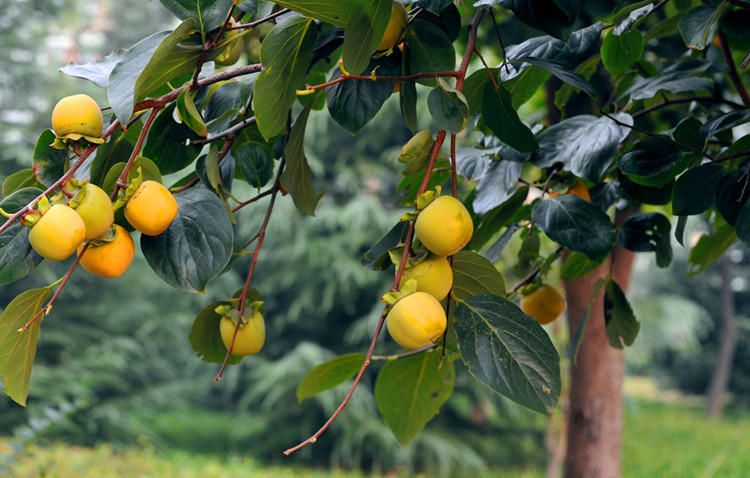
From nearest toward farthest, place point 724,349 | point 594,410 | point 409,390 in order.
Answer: point 409,390 < point 594,410 < point 724,349

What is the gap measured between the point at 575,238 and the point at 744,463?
423cm

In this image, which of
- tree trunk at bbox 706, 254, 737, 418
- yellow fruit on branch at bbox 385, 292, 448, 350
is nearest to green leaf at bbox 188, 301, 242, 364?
yellow fruit on branch at bbox 385, 292, 448, 350

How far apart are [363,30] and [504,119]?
0.12m

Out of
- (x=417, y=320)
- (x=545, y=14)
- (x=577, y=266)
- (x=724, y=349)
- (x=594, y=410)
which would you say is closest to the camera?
(x=417, y=320)

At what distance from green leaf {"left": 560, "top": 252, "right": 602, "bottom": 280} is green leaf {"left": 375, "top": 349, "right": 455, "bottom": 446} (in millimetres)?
207

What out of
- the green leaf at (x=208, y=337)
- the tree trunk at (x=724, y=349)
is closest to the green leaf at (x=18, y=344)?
the green leaf at (x=208, y=337)

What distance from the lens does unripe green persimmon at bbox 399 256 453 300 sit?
0.32 meters

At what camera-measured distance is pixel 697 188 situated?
491 mm

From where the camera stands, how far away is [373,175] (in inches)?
198

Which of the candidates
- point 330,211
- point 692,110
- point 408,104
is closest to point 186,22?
point 408,104

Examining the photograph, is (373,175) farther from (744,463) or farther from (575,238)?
(575,238)

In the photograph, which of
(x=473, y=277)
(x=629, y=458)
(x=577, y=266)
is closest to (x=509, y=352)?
(x=473, y=277)

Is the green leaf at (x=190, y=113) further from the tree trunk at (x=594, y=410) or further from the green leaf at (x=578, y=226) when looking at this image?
the tree trunk at (x=594, y=410)

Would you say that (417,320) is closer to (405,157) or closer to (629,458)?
(405,157)
